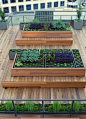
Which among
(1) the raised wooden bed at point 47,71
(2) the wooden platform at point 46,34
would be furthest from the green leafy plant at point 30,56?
(2) the wooden platform at point 46,34

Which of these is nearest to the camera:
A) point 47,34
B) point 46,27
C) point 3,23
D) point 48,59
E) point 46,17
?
point 48,59

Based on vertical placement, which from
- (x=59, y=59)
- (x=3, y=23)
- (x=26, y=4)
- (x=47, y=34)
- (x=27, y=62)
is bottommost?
(x=26, y=4)

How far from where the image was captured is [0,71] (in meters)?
7.14

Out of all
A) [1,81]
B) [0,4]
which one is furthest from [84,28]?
[0,4]

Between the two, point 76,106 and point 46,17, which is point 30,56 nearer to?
point 76,106

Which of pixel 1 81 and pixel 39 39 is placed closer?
pixel 1 81

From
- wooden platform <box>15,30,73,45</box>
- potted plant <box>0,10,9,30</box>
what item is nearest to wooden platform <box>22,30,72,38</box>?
wooden platform <box>15,30,73,45</box>

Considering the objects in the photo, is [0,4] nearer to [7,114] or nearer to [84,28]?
[84,28]

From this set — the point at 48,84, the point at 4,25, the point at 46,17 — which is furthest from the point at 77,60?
the point at 4,25

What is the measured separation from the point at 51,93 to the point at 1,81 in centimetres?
203

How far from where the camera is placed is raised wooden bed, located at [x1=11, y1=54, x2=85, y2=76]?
6.44 metres

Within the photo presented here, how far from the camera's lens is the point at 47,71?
255 inches

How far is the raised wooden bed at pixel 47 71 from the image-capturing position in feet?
21.1

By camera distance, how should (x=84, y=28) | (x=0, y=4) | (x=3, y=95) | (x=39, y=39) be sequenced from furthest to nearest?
(x=0, y=4), (x=84, y=28), (x=39, y=39), (x=3, y=95)
